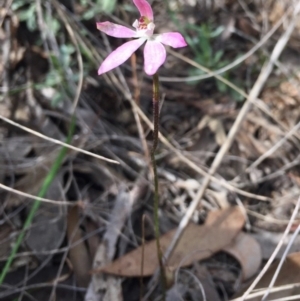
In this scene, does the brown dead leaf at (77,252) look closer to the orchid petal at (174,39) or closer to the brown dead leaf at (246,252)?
the brown dead leaf at (246,252)

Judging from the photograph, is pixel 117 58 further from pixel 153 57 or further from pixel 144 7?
pixel 144 7

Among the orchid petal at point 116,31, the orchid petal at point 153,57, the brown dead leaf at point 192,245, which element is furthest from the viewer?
the brown dead leaf at point 192,245

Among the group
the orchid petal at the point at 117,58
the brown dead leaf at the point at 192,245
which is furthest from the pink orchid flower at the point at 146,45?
the brown dead leaf at the point at 192,245

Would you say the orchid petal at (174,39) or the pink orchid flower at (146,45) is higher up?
the orchid petal at (174,39)

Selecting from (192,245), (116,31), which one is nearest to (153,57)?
(116,31)

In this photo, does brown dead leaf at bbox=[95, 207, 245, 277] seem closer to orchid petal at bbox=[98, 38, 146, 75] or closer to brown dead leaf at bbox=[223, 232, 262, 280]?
brown dead leaf at bbox=[223, 232, 262, 280]
